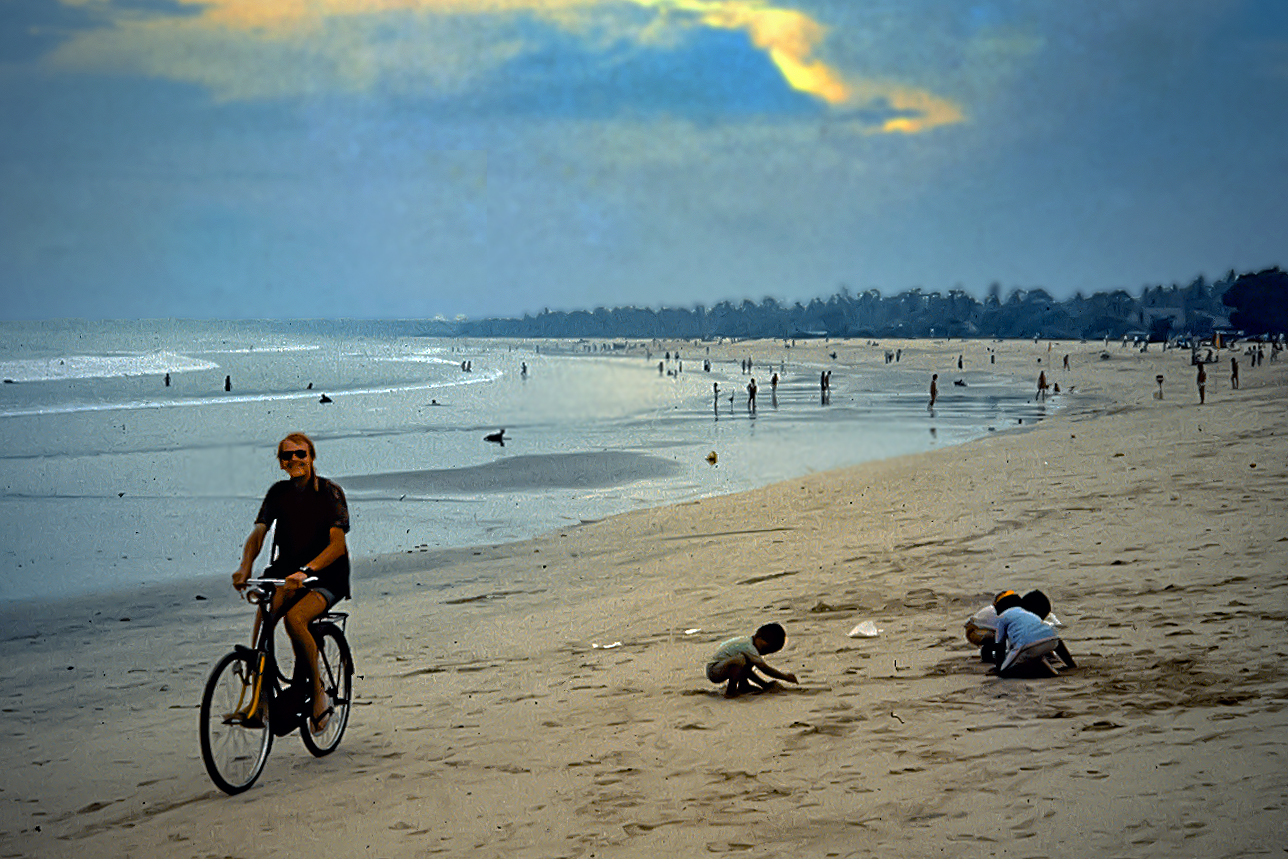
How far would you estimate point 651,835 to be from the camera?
5.20 meters

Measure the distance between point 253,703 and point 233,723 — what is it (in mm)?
156

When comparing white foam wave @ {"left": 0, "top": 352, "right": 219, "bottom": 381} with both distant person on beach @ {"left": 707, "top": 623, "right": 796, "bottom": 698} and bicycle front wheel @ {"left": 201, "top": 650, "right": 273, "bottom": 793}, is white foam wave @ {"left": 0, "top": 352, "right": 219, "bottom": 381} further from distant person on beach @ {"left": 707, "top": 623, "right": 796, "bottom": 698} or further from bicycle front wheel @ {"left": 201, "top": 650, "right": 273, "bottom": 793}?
distant person on beach @ {"left": 707, "top": 623, "right": 796, "bottom": 698}

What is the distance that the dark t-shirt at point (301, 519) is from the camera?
6.01m

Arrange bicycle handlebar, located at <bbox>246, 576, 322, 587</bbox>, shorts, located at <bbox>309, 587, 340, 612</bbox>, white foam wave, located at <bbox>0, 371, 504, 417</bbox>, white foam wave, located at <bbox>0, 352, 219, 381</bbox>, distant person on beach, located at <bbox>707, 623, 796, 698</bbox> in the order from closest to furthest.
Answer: bicycle handlebar, located at <bbox>246, 576, 322, 587</bbox>
shorts, located at <bbox>309, 587, 340, 612</bbox>
distant person on beach, located at <bbox>707, 623, 796, 698</bbox>
white foam wave, located at <bbox>0, 371, 504, 417</bbox>
white foam wave, located at <bbox>0, 352, 219, 381</bbox>

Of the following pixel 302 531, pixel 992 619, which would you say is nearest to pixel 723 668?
pixel 992 619

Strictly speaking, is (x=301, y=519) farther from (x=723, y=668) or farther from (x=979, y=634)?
(x=979, y=634)

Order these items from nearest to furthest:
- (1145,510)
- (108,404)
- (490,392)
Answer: (1145,510)
(108,404)
(490,392)

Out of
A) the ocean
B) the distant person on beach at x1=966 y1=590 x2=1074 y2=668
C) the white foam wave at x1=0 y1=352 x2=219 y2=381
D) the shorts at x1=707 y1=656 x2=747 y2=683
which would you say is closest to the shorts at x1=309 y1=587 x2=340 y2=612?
the shorts at x1=707 y1=656 x2=747 y2=683

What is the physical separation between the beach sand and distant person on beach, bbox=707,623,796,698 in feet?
0.54

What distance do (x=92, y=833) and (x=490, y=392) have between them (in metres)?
68.5

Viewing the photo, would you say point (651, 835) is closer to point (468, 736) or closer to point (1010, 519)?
point (468, 736)

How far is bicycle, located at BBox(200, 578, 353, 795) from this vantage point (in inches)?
235

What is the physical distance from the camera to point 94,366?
4299 inches

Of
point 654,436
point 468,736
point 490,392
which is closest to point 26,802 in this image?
point 468,736
